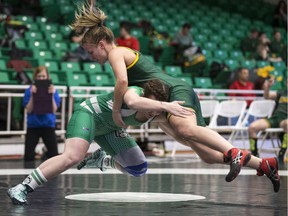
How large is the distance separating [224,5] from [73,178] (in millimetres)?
18201

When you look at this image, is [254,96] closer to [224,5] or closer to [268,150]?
[268,150]

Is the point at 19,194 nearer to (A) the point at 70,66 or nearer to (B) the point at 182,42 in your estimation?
(A) the point at 70,66

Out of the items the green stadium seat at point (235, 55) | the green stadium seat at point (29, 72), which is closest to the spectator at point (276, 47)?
the green stadium seat at point (235, 55)

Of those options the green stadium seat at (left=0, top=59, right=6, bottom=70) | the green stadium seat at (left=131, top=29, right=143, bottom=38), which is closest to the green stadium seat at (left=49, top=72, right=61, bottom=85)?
the green stadium seat at (left=0, top=59, right=6, bottom=70)

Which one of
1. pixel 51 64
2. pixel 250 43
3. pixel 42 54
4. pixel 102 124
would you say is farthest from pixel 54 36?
pixel 102 124

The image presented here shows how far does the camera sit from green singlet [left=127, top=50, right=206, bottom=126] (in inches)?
268

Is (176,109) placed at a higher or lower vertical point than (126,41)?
higher

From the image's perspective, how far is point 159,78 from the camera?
22.4 feet

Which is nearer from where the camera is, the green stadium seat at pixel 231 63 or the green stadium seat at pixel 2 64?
the green stadium seat at pixel 2 64

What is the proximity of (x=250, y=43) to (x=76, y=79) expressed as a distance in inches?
318

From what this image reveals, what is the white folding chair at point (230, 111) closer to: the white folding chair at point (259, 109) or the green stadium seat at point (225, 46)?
the white folding chair at point (259, 109)

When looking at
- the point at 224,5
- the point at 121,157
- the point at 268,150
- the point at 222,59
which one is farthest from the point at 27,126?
the point at 224,5

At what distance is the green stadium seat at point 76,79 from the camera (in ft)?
49.9

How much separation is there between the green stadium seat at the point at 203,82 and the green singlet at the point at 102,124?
10427 millimetres
